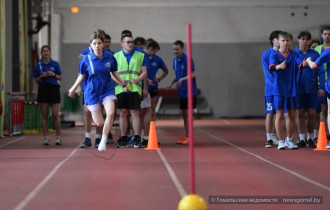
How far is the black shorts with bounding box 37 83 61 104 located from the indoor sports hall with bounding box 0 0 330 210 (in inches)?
1.3

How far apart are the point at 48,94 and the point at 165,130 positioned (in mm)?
6406

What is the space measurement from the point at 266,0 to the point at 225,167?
20.1 metres

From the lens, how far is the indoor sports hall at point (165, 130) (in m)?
6.38

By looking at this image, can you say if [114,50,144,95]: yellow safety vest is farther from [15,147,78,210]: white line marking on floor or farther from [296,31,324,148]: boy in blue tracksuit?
[296,31,324,148]: boy in blue tracksuit

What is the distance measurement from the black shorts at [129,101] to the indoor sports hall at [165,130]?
0.12 metres

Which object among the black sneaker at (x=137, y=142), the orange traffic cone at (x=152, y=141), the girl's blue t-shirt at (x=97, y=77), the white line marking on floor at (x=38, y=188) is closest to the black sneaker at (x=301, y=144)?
the orange traffic cone at (x=152, y=141)

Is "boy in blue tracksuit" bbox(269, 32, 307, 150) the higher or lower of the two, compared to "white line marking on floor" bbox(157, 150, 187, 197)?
higher

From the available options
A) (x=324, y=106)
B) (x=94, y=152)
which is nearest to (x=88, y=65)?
(x=94, y=152)

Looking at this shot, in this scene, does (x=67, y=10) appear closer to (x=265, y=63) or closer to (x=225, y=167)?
(x=265, y=63)

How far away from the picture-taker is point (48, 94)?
12664 millimetres

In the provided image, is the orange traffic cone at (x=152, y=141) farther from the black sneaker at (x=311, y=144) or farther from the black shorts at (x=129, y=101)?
the black sneaker at (x=311, y=144)

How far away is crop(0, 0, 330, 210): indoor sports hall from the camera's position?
20.9 feet

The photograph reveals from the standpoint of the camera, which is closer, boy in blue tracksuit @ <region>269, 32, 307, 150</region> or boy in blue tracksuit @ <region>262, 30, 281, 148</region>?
boy in blue tracksuit @ <region>269, 32, 307, 150</region>

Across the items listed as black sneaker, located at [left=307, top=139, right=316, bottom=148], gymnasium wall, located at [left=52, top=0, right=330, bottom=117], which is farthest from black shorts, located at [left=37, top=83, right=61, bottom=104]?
gymnasium wall, located at [left=52, top=0, right=330, bottom=117]
